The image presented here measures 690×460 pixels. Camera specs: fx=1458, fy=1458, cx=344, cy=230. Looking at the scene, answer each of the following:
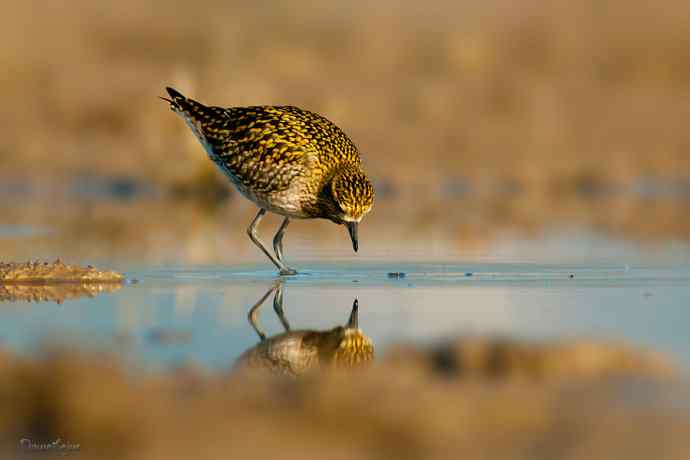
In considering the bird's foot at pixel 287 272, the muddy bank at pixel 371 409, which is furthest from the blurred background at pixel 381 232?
the bird's foot at pixel 287 272

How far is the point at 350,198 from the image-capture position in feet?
31.6

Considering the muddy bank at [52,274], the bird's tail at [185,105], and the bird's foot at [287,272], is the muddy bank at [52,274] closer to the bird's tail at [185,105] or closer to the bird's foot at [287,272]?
the bird's foot at [287,272]

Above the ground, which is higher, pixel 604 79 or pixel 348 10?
pixel 348 10

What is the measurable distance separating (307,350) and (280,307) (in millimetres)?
1478

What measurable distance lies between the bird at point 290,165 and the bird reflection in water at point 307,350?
2207 millimetres

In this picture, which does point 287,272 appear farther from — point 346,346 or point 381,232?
point 381,232

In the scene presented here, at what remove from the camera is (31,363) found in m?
6.51

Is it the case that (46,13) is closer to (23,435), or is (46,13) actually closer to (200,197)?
(200,197)

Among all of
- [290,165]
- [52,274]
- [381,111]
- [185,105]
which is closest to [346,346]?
[52,274]

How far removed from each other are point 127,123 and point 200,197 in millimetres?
3399

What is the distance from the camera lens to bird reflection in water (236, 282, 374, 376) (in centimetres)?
643

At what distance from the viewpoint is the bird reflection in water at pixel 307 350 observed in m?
6.43

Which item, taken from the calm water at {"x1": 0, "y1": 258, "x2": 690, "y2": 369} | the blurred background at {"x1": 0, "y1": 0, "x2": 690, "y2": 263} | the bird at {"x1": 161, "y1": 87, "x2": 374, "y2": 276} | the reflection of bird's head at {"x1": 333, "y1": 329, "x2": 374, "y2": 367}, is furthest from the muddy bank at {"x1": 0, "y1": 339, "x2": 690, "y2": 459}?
the blurred background at {"x1": 0, "y1": 0, "x2": 690, "y2": 263}

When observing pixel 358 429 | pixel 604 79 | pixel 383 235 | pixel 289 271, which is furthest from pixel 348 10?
pixel 358 429
